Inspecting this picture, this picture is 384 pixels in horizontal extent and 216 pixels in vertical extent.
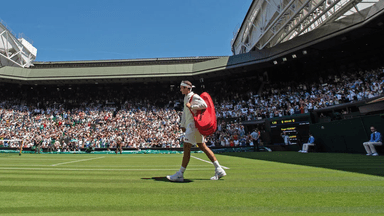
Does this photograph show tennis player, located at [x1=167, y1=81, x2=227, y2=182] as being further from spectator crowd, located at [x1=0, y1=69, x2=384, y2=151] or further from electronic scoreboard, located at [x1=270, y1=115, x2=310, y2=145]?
electronic scoreboard, located at [x1=270, y1=115, x2=310, y2=145]

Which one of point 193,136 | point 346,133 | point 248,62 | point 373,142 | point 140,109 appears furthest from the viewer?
point 140,109

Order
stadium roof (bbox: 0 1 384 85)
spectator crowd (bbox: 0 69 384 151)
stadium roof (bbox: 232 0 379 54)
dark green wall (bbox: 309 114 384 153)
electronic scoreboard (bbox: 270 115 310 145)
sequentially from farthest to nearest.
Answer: spectator crowd (bbox: 0 69 384 151) < electronic scoreboard (bbox: 270 115 310 145) < stadium roof (bbox: 0 1 384 85) < stadium roof (bbox: 232 0 379 54) < dark green wall (bbox: 309 114 384 153)

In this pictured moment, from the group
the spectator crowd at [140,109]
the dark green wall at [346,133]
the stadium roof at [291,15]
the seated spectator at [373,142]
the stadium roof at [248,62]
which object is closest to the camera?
the seated spectator at [373,142]

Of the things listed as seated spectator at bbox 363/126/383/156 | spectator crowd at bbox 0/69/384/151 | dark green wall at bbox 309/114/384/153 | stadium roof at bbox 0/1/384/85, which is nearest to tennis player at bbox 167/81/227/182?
seated spectator at bbox 363/126/383/156

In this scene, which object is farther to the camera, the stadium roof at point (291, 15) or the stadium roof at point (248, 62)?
the stadium roof at point (248, 62)

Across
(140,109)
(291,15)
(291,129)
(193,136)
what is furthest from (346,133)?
(140,109)

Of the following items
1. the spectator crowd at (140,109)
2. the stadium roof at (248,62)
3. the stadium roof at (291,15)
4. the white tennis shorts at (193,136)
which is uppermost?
the stadium roof at (291,15)

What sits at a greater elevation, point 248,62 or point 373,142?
point 248,62

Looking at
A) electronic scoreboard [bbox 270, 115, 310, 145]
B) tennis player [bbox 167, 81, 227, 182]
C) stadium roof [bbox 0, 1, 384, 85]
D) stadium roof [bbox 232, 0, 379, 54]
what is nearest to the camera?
tennis player [bbox 167, 81, 227, 182]

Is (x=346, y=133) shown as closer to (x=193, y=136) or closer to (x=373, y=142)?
(x=373, y=142)

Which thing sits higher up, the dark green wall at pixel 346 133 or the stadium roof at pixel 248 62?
the stadium roof at pixel 248 62

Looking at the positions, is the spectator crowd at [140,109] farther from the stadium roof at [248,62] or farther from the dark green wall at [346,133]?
the dark green wall at [346,133]

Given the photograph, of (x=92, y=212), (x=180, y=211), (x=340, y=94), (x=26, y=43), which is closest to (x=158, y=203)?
(x=180, y=211)

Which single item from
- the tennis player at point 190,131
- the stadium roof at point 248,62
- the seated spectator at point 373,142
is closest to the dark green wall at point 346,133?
the seated spectator at point 373,142
